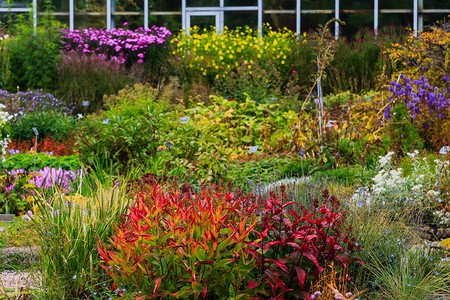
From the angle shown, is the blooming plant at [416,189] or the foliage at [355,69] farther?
the foliage at [355,69]

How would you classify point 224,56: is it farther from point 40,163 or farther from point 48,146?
point 40,163

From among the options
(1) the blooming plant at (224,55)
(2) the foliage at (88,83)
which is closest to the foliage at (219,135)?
(2) the foliage at (88,83)

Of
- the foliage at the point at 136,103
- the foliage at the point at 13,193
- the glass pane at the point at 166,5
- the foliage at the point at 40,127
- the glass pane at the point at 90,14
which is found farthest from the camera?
the glass pane at the point at 90,14

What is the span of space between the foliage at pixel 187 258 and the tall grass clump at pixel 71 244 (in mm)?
355

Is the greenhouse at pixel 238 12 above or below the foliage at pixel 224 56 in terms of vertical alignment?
above

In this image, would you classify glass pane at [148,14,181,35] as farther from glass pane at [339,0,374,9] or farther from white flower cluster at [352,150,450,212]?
white flower cluster at [352,150,450,212]

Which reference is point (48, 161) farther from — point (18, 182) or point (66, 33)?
point (66, 33)

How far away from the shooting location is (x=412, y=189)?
451cm

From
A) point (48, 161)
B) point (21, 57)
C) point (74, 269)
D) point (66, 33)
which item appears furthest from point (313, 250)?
point (66, 33)

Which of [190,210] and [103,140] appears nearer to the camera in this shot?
[190,210]

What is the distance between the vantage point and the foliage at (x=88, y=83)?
9.77 metres

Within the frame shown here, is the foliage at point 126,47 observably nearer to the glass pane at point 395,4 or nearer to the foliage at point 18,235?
the glass pane at point 395,4

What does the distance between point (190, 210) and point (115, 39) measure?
10223 mm

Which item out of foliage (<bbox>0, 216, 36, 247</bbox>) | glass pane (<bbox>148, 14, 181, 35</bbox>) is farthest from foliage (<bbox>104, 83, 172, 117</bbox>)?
glass pane (<bbox>148, 14, 181, 35</bbox>)
